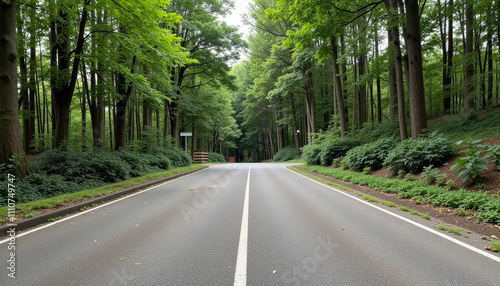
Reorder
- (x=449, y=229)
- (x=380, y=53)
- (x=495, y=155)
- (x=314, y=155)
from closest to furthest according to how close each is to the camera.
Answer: (x=449, y=229) → (x=495, y=155) → (x=380, y=53) → (x=314, y=155)

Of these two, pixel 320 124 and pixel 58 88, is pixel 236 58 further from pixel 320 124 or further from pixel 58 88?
pixel 320 124

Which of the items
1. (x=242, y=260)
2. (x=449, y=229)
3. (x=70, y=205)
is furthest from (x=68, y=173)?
(x=449, y=229)

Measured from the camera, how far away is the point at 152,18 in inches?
376

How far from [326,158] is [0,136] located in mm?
15107

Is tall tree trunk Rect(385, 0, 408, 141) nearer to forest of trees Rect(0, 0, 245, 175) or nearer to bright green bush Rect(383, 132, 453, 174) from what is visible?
bright green bush Rect(383, 132, 453, 174)

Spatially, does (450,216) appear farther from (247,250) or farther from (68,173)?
(68,173)

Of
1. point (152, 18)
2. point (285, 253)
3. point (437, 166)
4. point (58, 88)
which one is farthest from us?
point (58, 88)

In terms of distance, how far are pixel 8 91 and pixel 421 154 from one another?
1321 centimetres

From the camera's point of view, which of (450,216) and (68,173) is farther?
(68,173)

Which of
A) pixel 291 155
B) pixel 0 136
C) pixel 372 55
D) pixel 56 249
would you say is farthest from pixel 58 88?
pixel 291 155

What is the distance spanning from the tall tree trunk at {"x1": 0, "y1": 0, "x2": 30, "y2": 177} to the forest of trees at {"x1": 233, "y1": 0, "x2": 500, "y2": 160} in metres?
9.48

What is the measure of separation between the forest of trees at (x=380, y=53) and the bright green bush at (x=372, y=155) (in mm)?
804

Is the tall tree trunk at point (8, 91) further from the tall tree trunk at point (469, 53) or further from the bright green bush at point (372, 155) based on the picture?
the tall tree trunk at point (469, 53)

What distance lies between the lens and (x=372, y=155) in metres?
11.1
